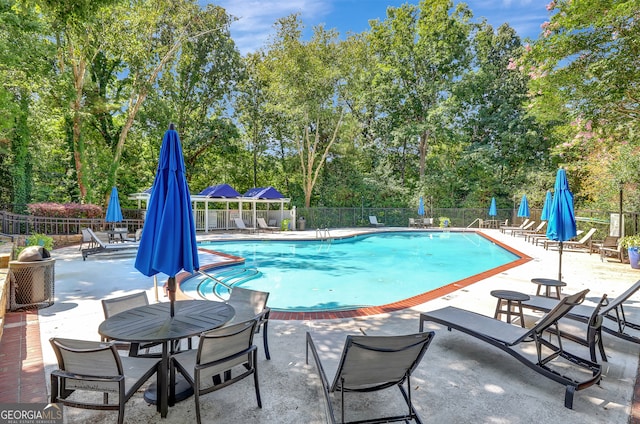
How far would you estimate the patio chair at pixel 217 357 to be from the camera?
2342 mm

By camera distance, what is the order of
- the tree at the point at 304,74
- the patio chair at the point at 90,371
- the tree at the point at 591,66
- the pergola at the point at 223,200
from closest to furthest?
the patio chair at the point at 90,371 < the tree at the point at 591,66 < the pergola at the point at 223,200 < the tree at the point at 304,74

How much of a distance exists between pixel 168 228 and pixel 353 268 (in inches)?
305

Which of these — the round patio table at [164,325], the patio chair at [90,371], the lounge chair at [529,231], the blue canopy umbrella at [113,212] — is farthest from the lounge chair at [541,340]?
the lounge chair at [529,231]

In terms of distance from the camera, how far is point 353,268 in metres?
10.1

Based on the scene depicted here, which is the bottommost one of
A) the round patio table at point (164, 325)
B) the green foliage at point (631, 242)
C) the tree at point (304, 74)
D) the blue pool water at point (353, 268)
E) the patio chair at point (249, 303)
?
the blue pool water at point (353, 268)

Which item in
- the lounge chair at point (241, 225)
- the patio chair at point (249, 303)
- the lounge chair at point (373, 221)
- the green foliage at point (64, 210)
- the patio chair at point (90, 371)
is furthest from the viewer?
the lounge chair at point (373, 221)

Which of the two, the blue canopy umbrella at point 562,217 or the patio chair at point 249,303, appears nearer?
the patio chair at point 249,303

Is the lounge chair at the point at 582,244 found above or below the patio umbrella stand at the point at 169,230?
below

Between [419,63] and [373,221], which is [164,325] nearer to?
[373,221]

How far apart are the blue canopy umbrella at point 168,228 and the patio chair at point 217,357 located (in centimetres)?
55

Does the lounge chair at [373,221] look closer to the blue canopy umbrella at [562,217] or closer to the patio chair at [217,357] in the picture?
the blue canopy umbrella at [562,217]

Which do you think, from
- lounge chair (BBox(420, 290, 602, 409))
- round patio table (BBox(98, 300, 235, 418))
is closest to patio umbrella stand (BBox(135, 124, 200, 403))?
round patio table (BBox(98, 300, 235, 418))

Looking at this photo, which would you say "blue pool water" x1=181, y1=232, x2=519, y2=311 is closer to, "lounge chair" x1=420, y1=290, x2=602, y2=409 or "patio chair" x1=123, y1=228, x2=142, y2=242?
"patio chair" x1=123, y1=228, x2=142, y2=242

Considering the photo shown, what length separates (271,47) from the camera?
65.5ft
